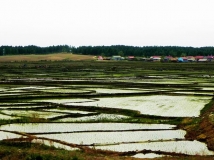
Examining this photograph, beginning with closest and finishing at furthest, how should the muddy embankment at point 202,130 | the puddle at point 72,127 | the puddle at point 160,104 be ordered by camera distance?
the muddy embankment at point 202,130 < the puddle at point 72,127 < the puddle at point 160,104

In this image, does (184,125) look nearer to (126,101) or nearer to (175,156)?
(175,156)

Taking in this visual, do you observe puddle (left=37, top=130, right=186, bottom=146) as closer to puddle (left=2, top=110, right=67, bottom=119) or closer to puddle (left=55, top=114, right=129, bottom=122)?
puddle (left=55, top=114, right=129, bottom=122)

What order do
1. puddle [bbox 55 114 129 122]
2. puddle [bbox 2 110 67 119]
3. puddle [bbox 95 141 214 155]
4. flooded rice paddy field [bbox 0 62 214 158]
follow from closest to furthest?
puddle [bbox 95 141 214 155], flooded rice paddy field [bbox 0 62 214 158], puddle [bbox 55 114 129 122], puddle [bbox 2 110 67 119]

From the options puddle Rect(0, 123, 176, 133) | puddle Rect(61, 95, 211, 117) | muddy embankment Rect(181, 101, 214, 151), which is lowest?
puddle Rect(0, 123, 176, 133)

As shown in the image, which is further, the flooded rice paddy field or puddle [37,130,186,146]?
puddle [37,130,186,146]

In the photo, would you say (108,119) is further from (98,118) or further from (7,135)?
(7,135)

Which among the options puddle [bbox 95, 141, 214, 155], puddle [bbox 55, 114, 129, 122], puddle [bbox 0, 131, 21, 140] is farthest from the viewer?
puddle [bbox 55, 114, 129, 122]

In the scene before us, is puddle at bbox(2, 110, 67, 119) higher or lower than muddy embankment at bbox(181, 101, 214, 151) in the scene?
lower

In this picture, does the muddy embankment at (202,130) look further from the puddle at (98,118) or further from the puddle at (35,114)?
the puddle at (35,114)

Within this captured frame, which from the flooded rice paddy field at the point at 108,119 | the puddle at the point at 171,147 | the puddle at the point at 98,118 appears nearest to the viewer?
the puddle at the point at 171,147

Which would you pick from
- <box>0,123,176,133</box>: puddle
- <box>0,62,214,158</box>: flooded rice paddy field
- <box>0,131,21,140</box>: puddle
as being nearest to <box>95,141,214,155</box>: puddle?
<box>0,62,214,158</box>: flooded rice paddy field

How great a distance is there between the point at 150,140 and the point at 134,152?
55.1 inches

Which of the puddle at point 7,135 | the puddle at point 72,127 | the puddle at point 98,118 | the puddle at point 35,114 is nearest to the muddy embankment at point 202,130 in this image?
the puddle at point 72,127

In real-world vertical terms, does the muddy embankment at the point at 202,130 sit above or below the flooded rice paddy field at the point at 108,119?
above
